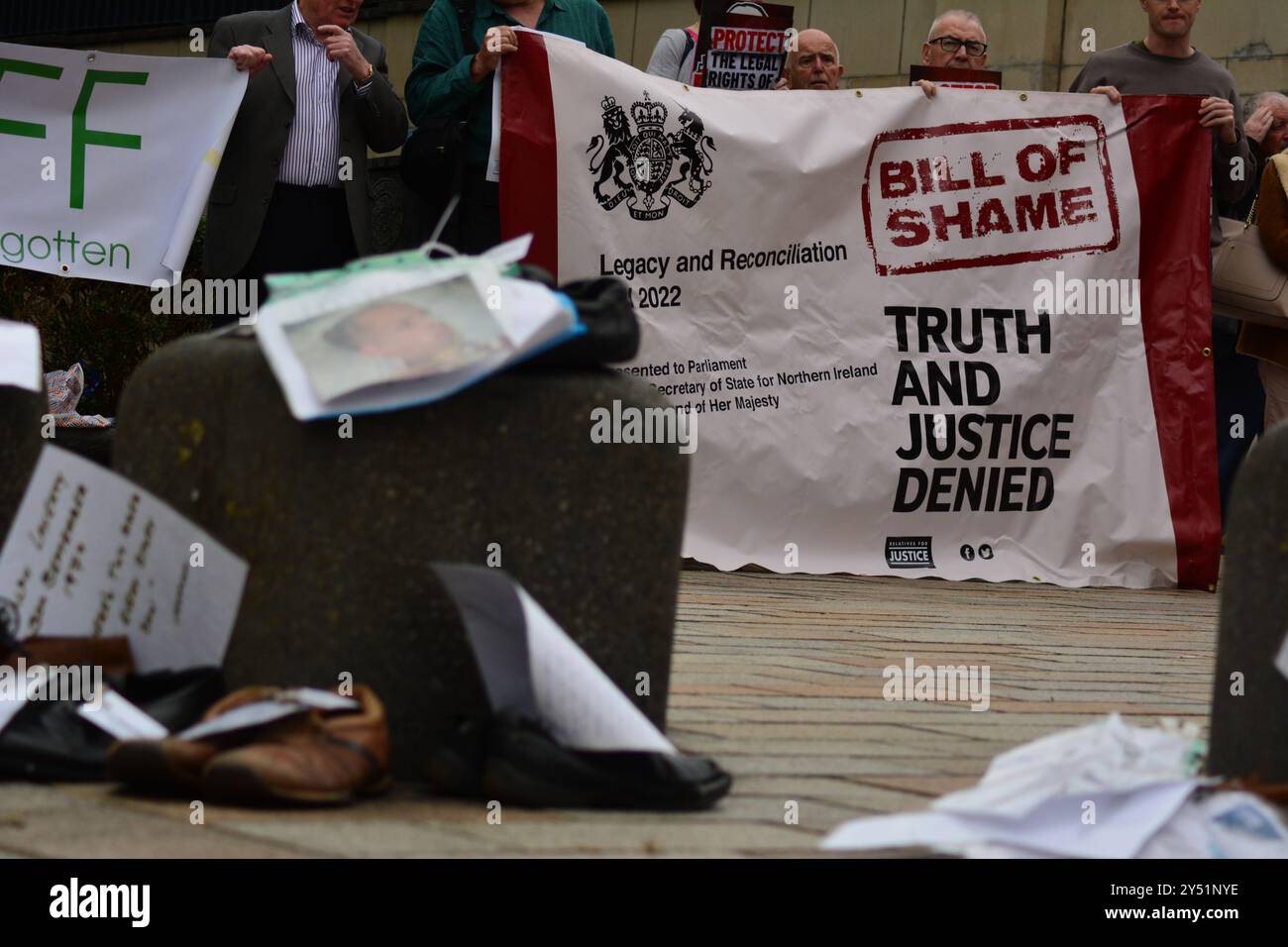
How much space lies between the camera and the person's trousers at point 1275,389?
25.1 ft

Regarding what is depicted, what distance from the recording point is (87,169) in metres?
7.41

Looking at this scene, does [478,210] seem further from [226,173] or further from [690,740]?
[690,740]

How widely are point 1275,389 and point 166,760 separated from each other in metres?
6.11

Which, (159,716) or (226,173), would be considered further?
(226,173)

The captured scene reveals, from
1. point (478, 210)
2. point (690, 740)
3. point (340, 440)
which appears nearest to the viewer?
point (340, 440)

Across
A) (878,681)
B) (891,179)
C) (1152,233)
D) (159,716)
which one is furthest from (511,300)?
(1152,233)

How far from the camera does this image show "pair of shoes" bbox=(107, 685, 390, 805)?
2543 mm

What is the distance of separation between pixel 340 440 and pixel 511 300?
360 mm

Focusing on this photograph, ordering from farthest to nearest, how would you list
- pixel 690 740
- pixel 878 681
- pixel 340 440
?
pixel 878 681, pixel 690 740, pixel 340 440

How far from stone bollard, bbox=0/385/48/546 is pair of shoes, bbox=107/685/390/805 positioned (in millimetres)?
937

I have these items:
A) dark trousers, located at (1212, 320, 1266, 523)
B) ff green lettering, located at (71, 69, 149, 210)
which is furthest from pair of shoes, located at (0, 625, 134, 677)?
dark trousers, located at (1212, 320, 1266, 523)

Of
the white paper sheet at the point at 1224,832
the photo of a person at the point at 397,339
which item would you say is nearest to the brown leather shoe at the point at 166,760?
the photo of a person at the point at 397,339
